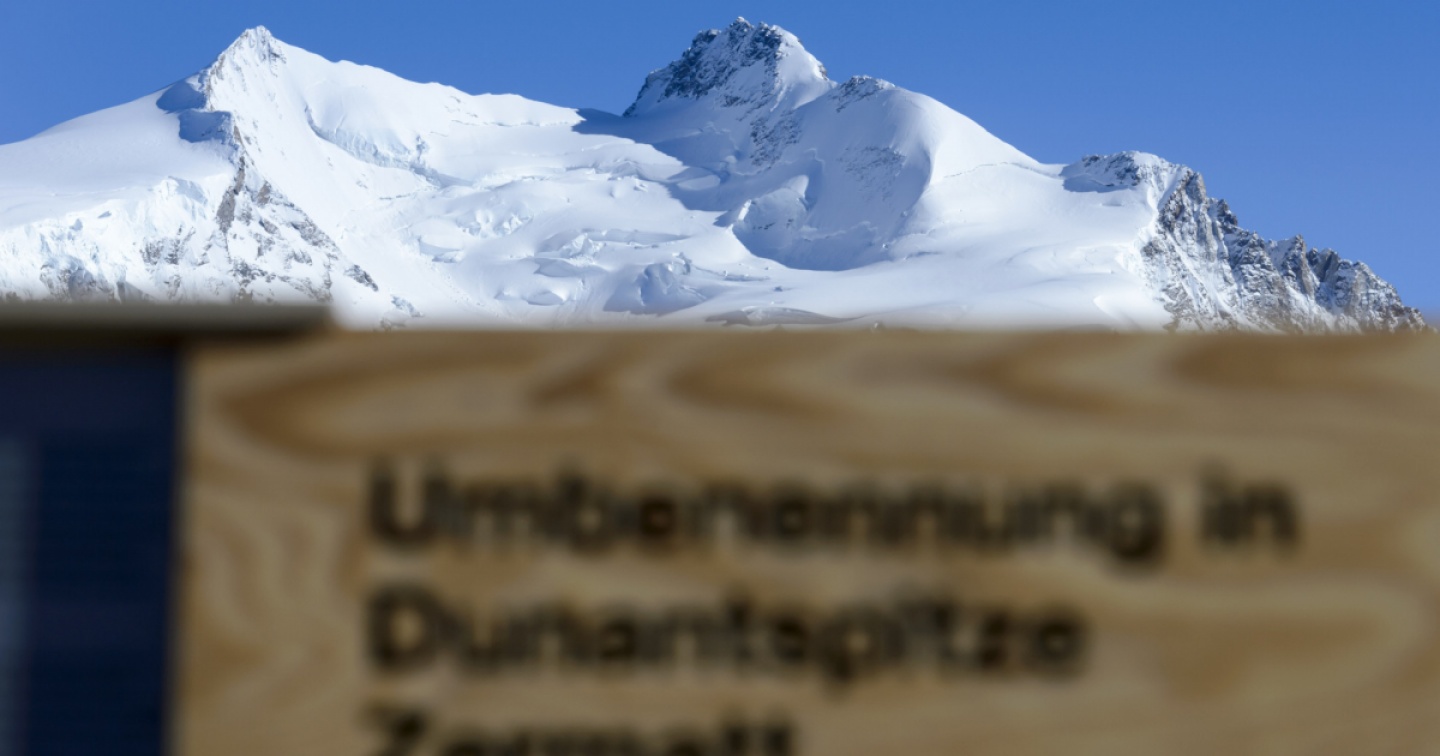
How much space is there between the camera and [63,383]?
4262 mm

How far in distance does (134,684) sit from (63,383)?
869 millimetres

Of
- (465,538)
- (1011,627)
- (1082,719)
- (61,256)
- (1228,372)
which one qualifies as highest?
(61,256)

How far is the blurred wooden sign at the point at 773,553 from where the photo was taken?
416cm

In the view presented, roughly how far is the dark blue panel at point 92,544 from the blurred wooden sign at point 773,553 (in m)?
0.13

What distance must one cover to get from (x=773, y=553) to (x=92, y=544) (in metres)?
1.89

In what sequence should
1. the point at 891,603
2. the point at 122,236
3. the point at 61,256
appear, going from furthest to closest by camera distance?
1. the point at 122,236
2. the point at 61,256
3. the point at 891,603

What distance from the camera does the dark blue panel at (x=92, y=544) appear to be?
4133mm

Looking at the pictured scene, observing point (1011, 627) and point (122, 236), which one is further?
point (122, 236)

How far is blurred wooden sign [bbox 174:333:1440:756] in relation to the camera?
4.16 meters

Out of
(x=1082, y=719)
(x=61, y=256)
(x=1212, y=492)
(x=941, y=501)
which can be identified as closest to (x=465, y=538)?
(x=941, y=501)

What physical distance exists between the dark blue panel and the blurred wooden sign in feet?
0.42

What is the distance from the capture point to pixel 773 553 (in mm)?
4164

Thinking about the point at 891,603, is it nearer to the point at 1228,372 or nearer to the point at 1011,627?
the point at 1011,627

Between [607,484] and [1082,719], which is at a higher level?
[607,484]
